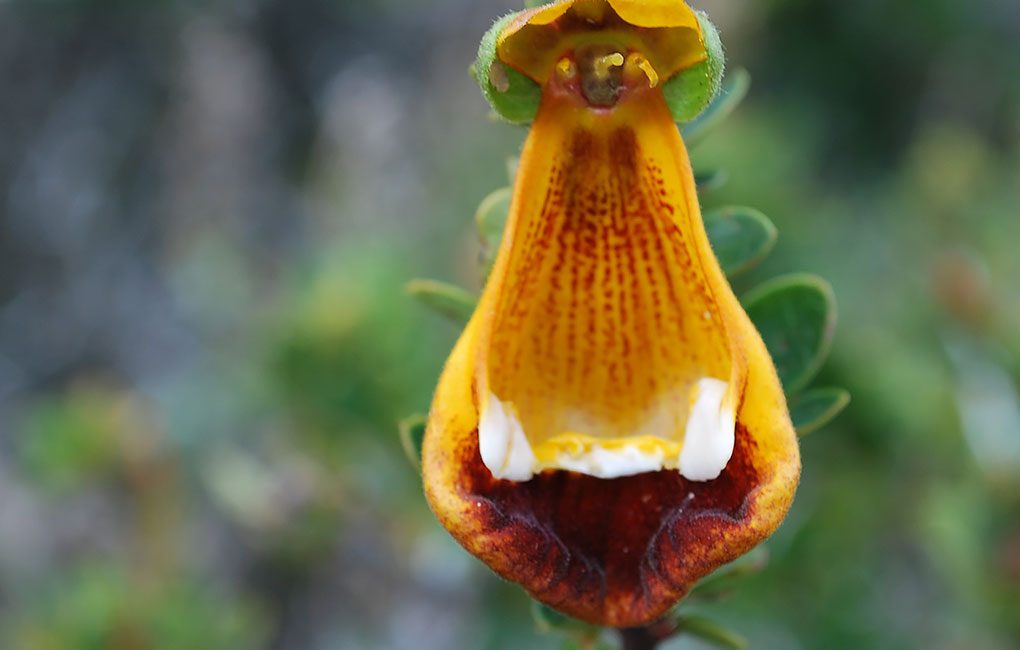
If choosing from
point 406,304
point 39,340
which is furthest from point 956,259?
point 39,340

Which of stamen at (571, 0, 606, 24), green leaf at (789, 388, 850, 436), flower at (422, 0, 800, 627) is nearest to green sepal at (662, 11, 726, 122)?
flower at (422, 0, 800, 627)

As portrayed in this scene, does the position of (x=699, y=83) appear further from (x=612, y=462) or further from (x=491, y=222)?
(x=612, y=462)

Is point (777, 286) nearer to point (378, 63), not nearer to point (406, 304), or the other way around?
point (406, 304)

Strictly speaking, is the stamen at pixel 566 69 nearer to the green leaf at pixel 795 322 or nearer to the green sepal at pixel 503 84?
the green sepal at pixel 503 84

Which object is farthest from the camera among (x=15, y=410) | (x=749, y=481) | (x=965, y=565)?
(x=15, y=410)

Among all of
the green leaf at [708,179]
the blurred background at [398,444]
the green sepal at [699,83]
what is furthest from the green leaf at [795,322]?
the blurred background at [398,444]

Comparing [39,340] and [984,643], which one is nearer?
[984,643]

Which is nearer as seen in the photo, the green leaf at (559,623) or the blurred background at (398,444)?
the green leaf at (559,623)
